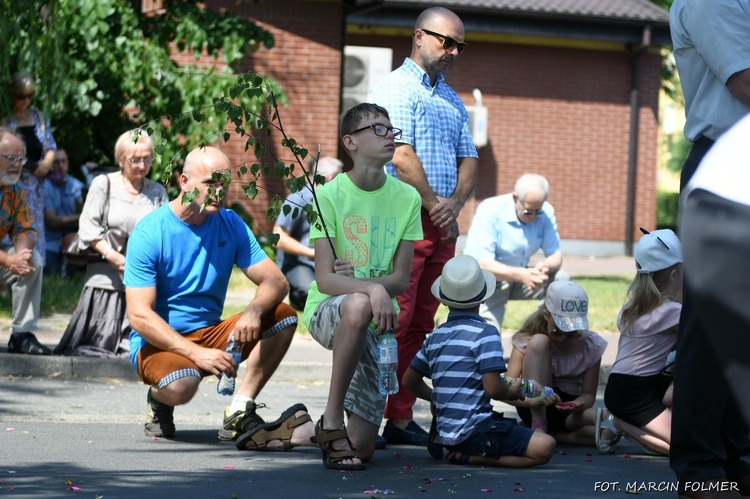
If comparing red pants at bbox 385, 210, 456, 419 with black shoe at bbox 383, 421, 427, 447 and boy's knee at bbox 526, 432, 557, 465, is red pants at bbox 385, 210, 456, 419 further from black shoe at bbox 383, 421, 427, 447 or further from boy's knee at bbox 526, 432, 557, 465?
boy's knee at bbox 526, 432, 557, 465

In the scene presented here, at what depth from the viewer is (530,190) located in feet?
29.4

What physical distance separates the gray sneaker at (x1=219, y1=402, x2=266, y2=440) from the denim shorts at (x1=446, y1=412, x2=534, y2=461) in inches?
45.8

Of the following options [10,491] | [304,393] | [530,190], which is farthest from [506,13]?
[10,491]

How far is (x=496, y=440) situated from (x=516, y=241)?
12.0ft

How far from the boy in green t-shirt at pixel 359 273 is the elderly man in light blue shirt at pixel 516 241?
10.1 feet

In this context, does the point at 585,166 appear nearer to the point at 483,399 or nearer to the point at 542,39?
the point at 542,39

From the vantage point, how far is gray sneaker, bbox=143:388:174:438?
6242mm

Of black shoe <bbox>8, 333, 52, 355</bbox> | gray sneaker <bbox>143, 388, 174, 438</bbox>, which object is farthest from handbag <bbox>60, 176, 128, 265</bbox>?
gray sneaker <bbox>143, 388, 174, 438</bbox>

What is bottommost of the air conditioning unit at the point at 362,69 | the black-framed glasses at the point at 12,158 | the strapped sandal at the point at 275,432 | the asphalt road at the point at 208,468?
the asphalt road at the point at 208,468

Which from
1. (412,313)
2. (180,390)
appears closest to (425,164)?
(412,313)

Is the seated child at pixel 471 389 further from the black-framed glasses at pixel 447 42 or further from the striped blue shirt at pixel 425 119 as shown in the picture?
the black-framed glasses at pixel 447 42

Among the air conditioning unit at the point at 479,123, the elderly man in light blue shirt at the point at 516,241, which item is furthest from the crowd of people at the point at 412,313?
the air conditioning unit at the point at 479,123

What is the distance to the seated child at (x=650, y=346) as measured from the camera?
5914mm

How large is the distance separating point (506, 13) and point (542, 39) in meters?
1.14
